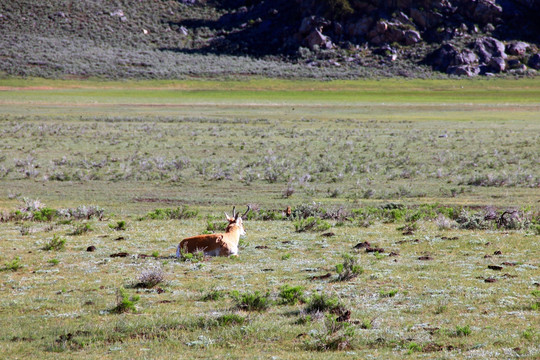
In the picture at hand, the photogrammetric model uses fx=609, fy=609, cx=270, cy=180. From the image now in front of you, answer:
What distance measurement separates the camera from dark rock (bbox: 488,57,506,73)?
103 m

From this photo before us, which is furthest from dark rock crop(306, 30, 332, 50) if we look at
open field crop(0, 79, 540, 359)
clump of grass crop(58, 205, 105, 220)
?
clump of grass crop(58, 205, 105, 220)

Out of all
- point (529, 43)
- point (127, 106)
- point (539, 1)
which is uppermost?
point (539, 1)

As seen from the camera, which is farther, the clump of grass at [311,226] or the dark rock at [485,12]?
the dark rock at [485,12]

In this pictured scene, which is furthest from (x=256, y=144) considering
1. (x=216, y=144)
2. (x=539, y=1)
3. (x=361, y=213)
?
(x=539, y=1)

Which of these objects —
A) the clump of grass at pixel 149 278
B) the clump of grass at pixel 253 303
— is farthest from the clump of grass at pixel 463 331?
the clump of grass at pixel 149 278

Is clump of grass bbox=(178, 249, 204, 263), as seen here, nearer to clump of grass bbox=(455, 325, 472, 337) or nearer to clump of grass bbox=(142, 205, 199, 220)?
clump of grass bbox=(455, 325, 472, 337)

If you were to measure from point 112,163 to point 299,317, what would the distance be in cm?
2306

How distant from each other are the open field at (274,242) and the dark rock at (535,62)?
6914 centimetres

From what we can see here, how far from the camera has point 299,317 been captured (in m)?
7.58

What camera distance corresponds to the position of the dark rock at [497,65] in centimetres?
10268

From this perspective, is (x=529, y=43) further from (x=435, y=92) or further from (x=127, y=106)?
(x=127, y=106)

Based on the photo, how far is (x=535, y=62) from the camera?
4136 inches

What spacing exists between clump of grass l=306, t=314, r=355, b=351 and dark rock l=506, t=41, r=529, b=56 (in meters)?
111

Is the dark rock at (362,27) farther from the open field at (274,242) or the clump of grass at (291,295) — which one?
the clump of grass at (291,295)
